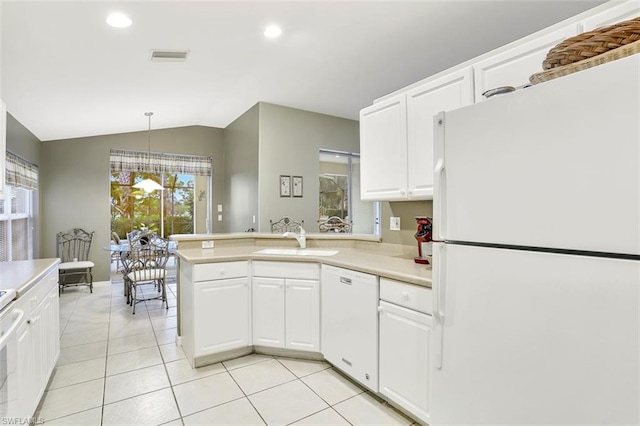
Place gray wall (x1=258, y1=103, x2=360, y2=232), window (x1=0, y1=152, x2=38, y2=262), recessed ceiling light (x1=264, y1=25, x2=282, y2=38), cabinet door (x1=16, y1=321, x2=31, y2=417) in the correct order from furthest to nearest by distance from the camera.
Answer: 1. gray wall (x1=258, y1=103, x2=360, y2=232)
2. window (x1=0, y1=152, x2=38, y2=262)
3. recessed ceiling light (x1=264, y1=25, x2=282, y2=38)
4. cabinet door (x1=16, y1=321, x2=31, y2=417)

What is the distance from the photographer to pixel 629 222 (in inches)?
35.1

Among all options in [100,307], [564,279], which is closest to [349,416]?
[564,279]

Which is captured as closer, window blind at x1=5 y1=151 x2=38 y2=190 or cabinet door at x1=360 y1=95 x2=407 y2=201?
cabinet door at x1=360 y1=95 x2=407 y2=201

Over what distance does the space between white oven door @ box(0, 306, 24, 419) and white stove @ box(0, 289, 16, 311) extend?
0.03 meters

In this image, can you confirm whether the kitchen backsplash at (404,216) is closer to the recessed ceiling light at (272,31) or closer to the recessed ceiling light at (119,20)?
the recessed ceiling light at (272,31)

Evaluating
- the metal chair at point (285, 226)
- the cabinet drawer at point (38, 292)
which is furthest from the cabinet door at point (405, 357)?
the metal chair at point (285, 226)

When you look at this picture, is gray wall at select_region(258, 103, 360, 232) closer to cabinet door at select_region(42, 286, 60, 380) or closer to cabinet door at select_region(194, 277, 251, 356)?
cabinet door at select_region(194, 277, 251, 356)

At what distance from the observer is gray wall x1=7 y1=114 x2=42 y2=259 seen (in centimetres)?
381

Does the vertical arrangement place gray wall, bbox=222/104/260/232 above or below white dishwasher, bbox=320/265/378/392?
above

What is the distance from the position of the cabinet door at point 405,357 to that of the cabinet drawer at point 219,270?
1229 millimetres

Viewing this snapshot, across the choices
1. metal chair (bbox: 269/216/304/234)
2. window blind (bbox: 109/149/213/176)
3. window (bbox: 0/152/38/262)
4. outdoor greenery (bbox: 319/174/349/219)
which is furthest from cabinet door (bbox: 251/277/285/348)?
window blind (bbox: 109/149/213/176)

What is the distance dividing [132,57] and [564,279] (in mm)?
3474

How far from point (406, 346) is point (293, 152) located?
3.78 m

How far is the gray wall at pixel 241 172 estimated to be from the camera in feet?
16.4
